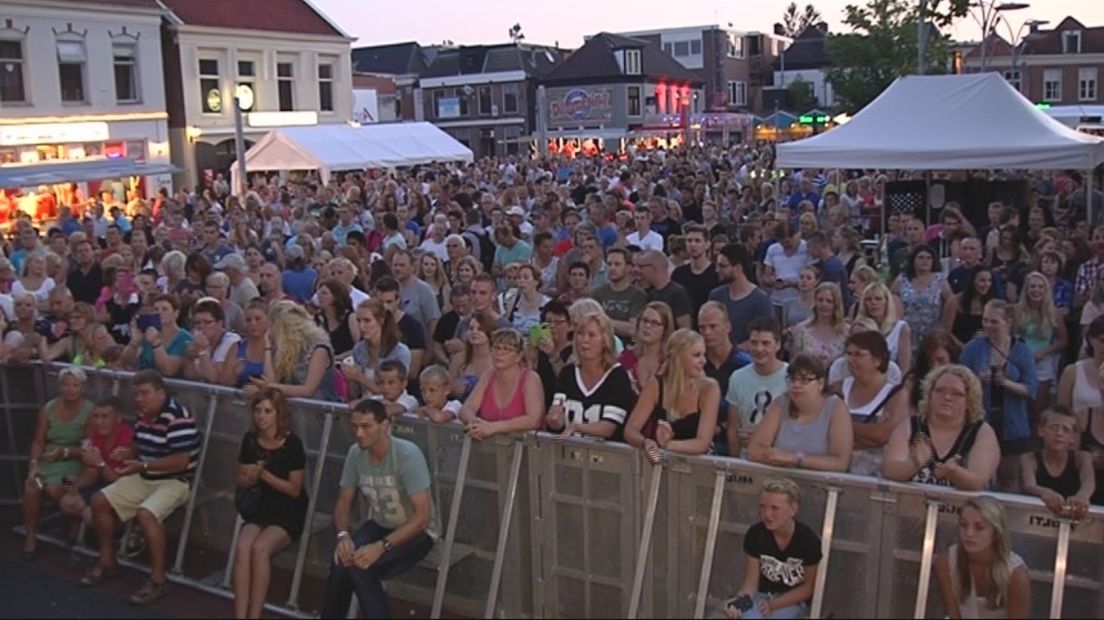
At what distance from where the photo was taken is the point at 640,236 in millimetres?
11344

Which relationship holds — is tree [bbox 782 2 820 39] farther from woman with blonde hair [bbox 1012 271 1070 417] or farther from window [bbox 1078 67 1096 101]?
woman with blonde hair [bbox 1012 271 1070 417]

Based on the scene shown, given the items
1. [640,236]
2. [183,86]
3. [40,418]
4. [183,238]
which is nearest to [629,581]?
[40,418]

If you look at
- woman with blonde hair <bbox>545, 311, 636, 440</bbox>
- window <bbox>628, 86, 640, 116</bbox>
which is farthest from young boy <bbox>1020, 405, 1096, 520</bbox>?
window <bbox>628, 86, 640, 116</bbox>

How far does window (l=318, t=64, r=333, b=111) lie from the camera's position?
36719 mm

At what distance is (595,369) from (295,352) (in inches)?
84.9

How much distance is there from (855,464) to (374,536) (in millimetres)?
2516

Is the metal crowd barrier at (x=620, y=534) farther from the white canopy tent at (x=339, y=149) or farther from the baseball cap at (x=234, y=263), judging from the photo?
the white canopy tent at (x=339, y=149)

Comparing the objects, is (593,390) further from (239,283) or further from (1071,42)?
(1071,42)

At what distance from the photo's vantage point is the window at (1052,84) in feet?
202

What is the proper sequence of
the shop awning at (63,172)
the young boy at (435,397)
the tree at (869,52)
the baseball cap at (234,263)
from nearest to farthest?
the young boy at (435,397) → the baseball cap at (234,263) → the shop awning at (63,172) → the tree at (869,52)

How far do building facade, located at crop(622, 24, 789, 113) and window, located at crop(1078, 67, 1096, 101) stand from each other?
2031 centimetres

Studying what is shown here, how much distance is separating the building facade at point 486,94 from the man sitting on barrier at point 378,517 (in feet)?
177

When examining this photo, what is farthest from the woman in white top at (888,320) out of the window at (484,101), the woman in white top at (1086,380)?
the window at (484,101)

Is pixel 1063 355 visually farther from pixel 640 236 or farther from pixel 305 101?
pixel 305 101
